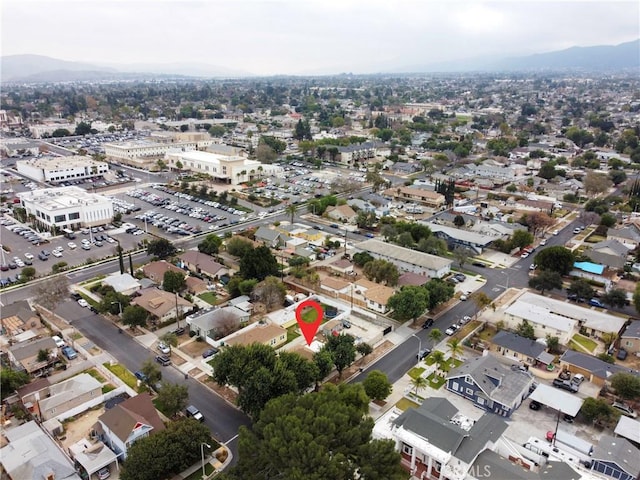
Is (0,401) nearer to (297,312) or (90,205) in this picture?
(297,312)

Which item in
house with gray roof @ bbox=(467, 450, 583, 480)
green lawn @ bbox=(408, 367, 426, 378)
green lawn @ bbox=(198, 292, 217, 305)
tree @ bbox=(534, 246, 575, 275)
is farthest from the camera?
tree @ bbox=(534, 246, 575, 275)

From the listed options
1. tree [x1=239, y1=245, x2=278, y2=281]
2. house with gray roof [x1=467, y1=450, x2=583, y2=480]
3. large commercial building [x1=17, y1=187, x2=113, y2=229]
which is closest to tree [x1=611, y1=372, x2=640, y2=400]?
house with gray roof [x1=467, y1=450, x2=583, y2=480]

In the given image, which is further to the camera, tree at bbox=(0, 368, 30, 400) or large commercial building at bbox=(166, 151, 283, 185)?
large commercial building at bbox=(166, 151, 283, 185)

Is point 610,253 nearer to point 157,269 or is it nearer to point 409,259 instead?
point 409,259

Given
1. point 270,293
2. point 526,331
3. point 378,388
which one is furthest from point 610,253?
point 270,293

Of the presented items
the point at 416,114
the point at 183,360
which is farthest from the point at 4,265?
the point at 416,114

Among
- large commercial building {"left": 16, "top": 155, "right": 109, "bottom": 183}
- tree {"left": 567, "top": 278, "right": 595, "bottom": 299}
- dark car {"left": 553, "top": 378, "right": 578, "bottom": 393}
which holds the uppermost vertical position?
large commercial building {"left": 16, "top": 155, "right": 109, "bottom": 183}

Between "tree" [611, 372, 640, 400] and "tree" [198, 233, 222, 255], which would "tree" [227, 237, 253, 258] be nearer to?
"tree" [198, 233, 222, 255]
